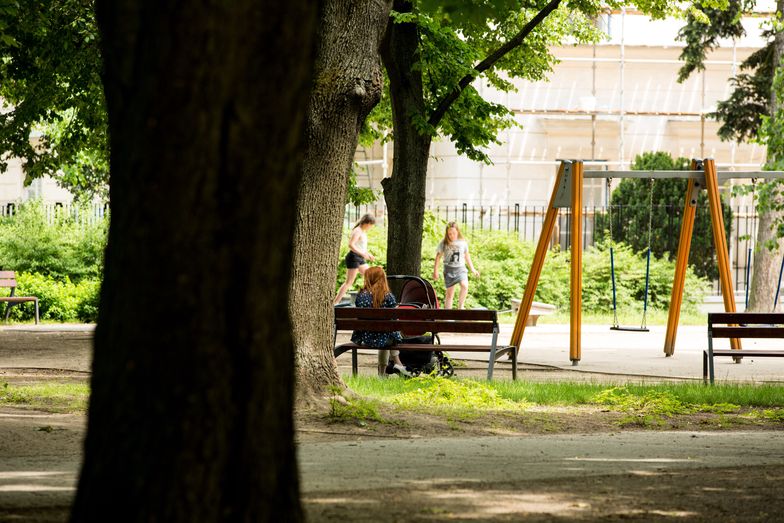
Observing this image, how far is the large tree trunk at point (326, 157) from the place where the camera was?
28.9 ft

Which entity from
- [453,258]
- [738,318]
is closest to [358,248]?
[453,258]

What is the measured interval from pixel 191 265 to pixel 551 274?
22.7 m

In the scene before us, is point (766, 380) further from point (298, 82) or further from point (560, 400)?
point (298, 82)

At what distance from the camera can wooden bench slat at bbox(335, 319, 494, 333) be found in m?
11.6

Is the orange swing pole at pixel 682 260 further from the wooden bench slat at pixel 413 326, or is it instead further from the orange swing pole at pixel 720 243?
the wooden bench slat at pixel 413 326

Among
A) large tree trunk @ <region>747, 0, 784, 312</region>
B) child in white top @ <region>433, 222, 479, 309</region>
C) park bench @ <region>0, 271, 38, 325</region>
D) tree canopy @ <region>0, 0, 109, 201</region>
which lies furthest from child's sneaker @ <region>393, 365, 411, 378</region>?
large tree trunk @ <region>747, 0, 784, 312</region>

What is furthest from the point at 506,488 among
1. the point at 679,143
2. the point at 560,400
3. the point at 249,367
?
the point at 679,143

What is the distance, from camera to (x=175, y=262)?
334 centimetres

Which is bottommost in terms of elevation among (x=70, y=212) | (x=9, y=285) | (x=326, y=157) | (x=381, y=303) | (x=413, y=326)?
(x=413, y=326)

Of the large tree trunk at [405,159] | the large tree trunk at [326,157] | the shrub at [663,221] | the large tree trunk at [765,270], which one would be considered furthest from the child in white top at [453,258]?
the large tree trunk at [326,157]

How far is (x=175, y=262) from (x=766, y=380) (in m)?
10.4

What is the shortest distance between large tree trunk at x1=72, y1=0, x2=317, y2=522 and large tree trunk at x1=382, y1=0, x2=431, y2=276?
12.2 m

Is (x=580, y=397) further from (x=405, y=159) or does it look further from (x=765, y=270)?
(x=765, y=270)

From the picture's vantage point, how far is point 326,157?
8953 millimetres
